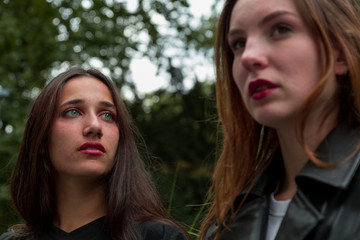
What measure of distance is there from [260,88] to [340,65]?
1.03 feet

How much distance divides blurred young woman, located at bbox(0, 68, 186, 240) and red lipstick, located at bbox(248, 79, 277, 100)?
1.15m

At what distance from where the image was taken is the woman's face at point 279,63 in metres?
1.71

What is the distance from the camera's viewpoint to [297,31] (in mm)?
→ 1749

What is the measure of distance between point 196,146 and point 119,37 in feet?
7.25

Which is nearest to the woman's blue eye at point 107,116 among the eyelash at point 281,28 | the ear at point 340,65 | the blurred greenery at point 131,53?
the eyelash at point 281,28

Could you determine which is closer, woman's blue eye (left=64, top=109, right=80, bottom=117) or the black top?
the black top

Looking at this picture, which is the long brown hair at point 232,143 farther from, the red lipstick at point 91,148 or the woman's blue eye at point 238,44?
the red lipstick at point 91,148

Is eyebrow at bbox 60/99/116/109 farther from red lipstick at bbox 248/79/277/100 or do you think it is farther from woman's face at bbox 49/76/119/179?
red lipstick at bbox 248/79/277/100

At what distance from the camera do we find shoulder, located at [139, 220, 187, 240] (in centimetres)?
261

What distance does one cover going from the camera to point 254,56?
5.74 feet

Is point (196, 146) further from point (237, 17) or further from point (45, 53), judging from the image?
point (237, 17)

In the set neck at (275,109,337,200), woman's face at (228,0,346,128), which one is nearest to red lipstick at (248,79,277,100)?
woman's face at (228,0,346,128)

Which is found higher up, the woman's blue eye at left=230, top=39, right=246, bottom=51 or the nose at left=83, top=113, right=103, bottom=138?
the woman's blue eye at left=230, top=39, right=246, bottom=51

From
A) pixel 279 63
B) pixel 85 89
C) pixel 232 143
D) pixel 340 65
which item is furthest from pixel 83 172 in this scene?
pixel 340 65
